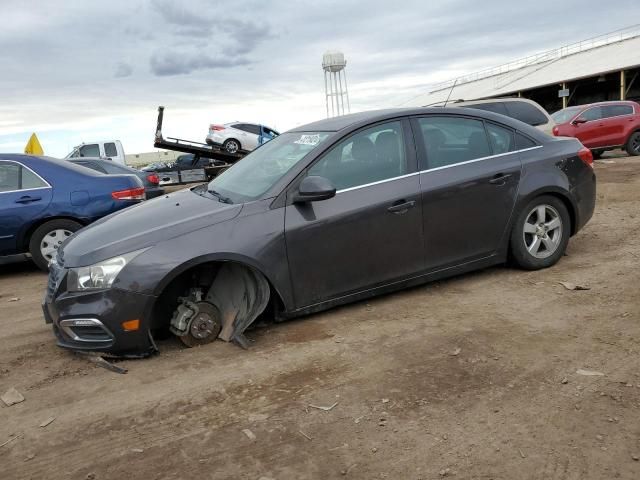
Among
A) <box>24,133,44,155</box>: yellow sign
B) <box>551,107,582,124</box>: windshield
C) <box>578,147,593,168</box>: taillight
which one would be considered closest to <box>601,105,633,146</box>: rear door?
<box>551,107,582,124</box>: windshield

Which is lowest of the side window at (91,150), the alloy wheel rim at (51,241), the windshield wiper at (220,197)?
the alloy wheel rim at (51,241)

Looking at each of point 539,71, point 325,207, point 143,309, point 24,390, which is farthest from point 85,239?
point 539,71

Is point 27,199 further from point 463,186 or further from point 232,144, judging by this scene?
point 232,144

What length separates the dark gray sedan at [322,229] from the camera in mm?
3766

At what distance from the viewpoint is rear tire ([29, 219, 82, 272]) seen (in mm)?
6969

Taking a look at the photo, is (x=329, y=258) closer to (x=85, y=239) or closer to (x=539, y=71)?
(x=85, y=239)

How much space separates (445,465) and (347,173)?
2440 mm

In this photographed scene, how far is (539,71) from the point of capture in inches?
1644

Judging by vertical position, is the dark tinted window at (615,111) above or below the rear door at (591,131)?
above

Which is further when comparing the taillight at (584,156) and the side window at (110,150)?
the side window at (110,150)

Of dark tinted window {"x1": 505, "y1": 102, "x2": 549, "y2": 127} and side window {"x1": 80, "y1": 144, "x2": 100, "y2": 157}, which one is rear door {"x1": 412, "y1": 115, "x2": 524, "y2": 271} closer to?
dark tinted window {"x1": 505, "y1": 102, "x2": 549, "y2": 127}

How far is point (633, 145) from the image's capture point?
16.2 metres

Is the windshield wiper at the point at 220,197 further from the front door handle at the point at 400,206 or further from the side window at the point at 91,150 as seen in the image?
the side window at the point at 91,150

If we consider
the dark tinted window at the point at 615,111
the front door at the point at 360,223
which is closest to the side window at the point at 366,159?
the front door at the point at 360,223
